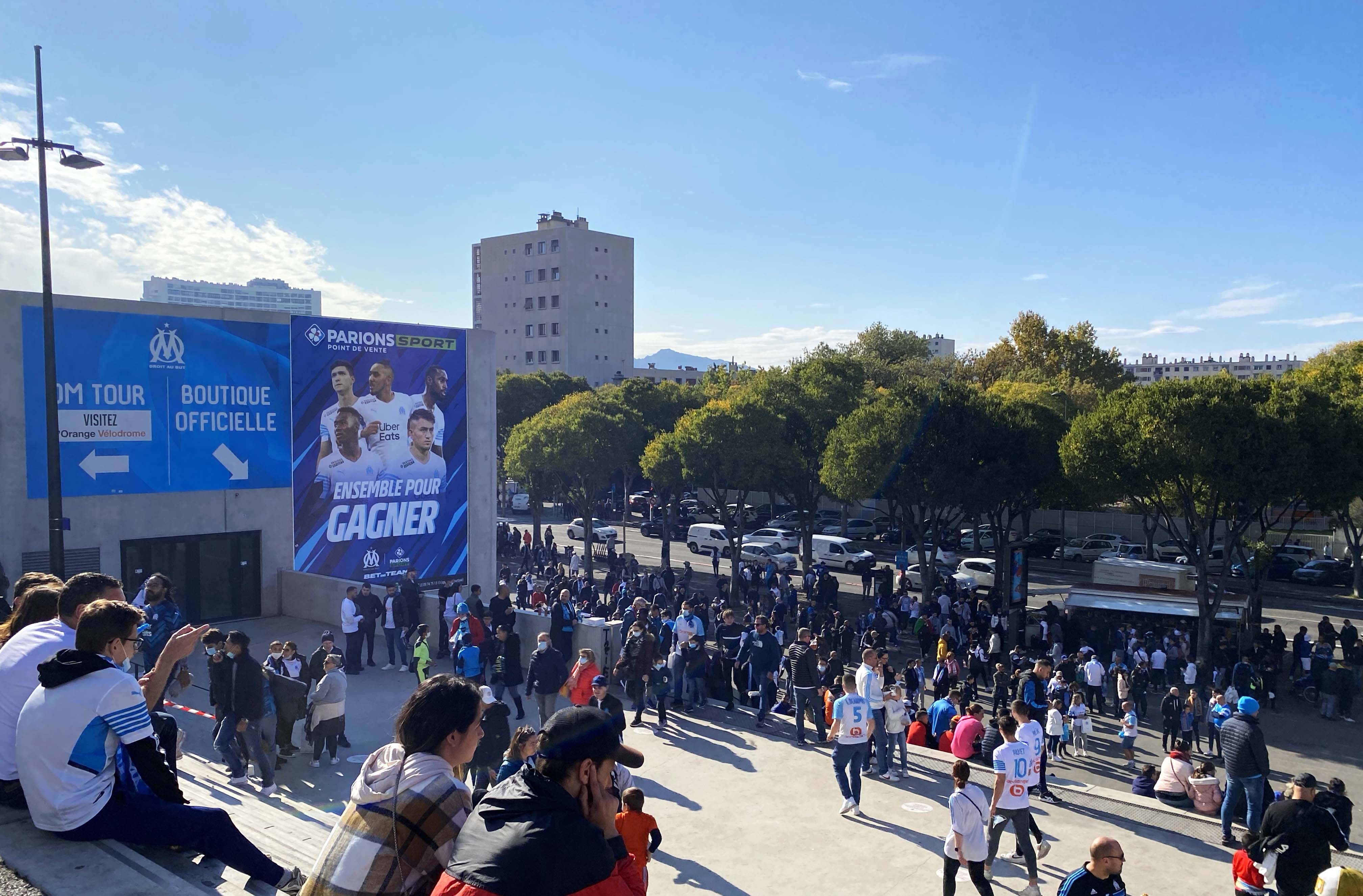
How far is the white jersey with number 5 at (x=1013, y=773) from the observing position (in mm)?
8078

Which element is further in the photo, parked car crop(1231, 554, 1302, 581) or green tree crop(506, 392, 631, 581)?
green tree crop(506, 392, 631, 581)

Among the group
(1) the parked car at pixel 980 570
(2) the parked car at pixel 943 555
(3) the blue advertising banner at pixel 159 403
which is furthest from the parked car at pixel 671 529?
(3) the blue advertising banner at pixel 159 403

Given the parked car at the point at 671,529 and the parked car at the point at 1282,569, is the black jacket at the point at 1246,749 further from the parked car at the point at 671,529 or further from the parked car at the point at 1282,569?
the parked car at the point at 671,529

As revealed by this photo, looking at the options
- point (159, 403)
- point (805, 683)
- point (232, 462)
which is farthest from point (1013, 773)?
point (159, 403)

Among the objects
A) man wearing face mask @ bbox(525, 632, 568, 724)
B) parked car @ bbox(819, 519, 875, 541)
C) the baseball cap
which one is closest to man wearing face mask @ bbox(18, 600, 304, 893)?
the baseball cap

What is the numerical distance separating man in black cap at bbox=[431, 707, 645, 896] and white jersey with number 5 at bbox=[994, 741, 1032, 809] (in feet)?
20.5

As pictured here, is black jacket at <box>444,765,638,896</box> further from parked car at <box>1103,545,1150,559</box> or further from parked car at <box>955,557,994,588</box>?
parked car at <box>1103,545,1150,559</box>

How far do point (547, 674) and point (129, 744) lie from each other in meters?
8.15

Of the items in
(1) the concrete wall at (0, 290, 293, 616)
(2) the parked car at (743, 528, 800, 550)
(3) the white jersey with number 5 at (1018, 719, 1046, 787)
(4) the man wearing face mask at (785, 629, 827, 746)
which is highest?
(1) the concrete wall at (0, 290, 293, 616)

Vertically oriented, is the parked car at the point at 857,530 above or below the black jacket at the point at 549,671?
below

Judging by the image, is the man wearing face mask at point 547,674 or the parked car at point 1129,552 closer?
the man wearing face mask at point 547,674

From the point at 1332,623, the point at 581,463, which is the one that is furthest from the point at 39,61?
the point at 1332,623

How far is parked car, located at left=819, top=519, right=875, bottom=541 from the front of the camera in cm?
4541

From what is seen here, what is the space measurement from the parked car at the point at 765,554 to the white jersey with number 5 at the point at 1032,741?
85.4 feet
